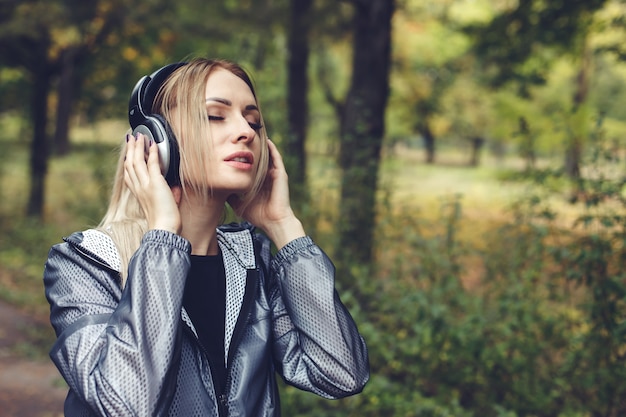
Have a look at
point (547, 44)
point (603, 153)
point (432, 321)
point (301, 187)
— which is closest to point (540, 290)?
point (432, 321)

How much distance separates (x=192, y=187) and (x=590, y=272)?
2.86 metres

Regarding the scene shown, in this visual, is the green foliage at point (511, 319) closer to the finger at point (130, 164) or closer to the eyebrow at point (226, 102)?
the eyebrow at point (226, 102)

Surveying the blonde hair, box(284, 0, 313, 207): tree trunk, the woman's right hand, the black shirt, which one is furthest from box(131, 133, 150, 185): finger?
box(284, 0, 313, 207): tree trunk

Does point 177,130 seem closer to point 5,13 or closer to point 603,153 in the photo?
point 603,153

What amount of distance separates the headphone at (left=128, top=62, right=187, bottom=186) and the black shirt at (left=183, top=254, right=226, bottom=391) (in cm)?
Result: 29

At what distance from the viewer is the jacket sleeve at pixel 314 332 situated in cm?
193

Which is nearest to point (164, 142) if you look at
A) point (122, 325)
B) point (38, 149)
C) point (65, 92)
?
point (122, 325)

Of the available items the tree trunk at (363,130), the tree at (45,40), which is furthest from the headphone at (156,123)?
the tree at (45,40)

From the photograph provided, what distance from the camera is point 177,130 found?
195cm

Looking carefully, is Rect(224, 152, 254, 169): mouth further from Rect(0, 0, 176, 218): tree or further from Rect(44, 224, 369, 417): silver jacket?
Rect(0, 0, 176, 218): tree

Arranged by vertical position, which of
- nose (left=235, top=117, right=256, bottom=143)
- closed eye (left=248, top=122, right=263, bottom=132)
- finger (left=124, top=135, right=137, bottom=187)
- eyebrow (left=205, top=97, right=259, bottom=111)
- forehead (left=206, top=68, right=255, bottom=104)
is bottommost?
finger (left=124, top=135, right=137, bottom=187)

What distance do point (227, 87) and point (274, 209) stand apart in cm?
42

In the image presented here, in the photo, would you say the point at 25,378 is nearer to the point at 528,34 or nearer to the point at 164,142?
the point at 164,142

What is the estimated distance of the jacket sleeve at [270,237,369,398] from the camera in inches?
76.0
